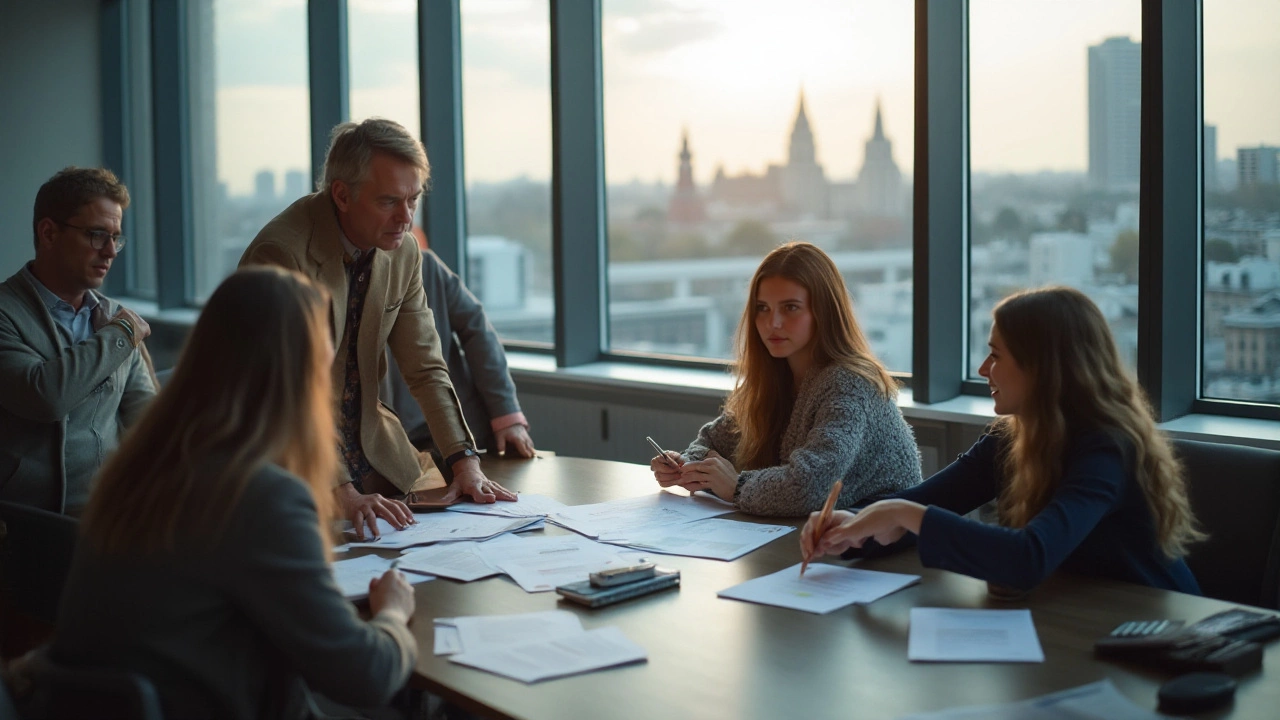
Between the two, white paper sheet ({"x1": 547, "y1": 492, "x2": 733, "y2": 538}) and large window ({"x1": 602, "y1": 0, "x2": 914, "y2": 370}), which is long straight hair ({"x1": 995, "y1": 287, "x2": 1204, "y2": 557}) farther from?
large window ({"x1": 602, "y1": 0, "x2": 914, "y2": 370})

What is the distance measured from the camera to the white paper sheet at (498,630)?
1.71m

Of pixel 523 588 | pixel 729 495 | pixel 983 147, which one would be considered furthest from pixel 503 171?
pixel 523 588

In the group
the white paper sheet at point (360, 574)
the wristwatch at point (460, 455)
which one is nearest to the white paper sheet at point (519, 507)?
the wristwatch at point (460, 455)

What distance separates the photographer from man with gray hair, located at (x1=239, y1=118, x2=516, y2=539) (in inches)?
106

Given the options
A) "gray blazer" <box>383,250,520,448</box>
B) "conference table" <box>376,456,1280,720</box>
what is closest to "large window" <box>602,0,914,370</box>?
"gray blazer" <box>383,250,520,448</box>

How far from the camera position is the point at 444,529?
241cm

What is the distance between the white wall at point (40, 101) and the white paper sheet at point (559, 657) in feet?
22.6

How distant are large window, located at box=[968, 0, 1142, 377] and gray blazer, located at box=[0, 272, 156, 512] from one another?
2763 mm

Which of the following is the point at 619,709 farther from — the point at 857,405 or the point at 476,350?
the point at 476,350

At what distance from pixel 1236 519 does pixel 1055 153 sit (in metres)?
1.83

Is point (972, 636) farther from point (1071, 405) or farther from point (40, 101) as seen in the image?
point (40, 101)

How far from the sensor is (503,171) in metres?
5.59

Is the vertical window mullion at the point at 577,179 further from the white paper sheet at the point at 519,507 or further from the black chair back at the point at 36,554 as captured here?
the black chair back at the point at 36,554

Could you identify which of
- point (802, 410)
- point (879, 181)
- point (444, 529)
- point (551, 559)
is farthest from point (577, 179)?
point (551, 559)
